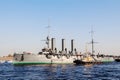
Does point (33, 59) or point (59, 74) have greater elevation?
point (33, 59)

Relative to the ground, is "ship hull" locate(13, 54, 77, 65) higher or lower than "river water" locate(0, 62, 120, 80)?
higher

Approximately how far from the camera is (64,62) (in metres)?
178

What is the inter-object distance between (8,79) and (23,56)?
88.6m

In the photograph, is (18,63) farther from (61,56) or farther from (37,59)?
(61,56)

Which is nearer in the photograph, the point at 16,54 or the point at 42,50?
the point at 16,54

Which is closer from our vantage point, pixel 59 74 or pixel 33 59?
pixel 59 74

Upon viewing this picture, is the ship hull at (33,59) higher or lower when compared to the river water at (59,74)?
higher

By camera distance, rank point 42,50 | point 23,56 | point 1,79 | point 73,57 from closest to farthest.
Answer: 1. point 1,79
2. point 23,56
3. point 42,50
4. point 73,57

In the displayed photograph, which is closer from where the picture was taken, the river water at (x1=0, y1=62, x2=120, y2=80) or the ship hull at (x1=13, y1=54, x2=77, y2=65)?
the river water at (x1=0, y1=62, x2=120, y2=80)

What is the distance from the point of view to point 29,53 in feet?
502

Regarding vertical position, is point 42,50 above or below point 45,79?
above

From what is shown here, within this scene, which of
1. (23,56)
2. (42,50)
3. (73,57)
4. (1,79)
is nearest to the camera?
(1,79)

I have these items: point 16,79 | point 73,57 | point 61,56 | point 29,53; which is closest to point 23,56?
point 29,53

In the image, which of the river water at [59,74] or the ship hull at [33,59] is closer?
the river water at [59,74]
